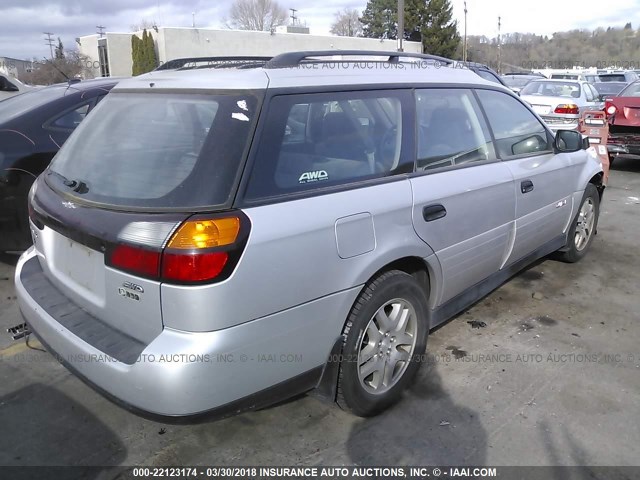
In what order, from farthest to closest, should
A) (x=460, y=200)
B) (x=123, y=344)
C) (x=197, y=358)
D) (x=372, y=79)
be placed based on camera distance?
(x=460, y=200), (x=372, y=79), (x=123, y=344), (x=197, y=358)

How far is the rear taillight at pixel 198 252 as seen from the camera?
2.02 m

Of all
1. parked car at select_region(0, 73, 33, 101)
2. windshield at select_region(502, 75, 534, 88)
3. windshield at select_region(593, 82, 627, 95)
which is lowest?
parked car at select_region(0, 73, 33, 101)

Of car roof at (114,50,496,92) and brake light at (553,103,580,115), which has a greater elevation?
car roof at (114,50,496,92)

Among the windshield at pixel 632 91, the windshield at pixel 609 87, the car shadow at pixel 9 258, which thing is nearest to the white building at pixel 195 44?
the windshield at pixel 609 87

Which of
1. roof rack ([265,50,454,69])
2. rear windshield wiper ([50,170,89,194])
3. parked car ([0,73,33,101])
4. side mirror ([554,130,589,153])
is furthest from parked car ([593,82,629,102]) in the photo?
rear windshield wiper ([50,170,89,194])

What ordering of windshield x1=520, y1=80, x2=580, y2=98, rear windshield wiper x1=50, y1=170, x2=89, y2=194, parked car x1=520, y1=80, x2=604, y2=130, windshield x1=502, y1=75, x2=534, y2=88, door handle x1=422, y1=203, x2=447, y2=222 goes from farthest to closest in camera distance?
1. windshield x1=502, y1=75, x2=534, y2=88
2. windshield x1=520, y1=80, x2=580, y2=98
3. parked car x1=520, y1=80, x2=604, y2=130
4. door handle x1=422, y1=203, x2=447, y2=222
5. rear windshield wiper x1=50, y1=170, x2=89, y2=194

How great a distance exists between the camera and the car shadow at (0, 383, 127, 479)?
2523 mm

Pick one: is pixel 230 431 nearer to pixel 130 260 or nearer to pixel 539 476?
pixel 130 260

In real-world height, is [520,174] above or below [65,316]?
above

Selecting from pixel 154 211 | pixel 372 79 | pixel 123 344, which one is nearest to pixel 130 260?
pixel 154 211

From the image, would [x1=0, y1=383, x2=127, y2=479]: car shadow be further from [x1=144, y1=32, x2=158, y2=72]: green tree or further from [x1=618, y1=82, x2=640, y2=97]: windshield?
[x1=144, y1=32, x2=158, y2=72]: green tree

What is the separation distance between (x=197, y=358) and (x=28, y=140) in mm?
3332

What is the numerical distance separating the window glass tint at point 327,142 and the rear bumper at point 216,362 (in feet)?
1.77

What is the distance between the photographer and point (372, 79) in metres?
2.86
